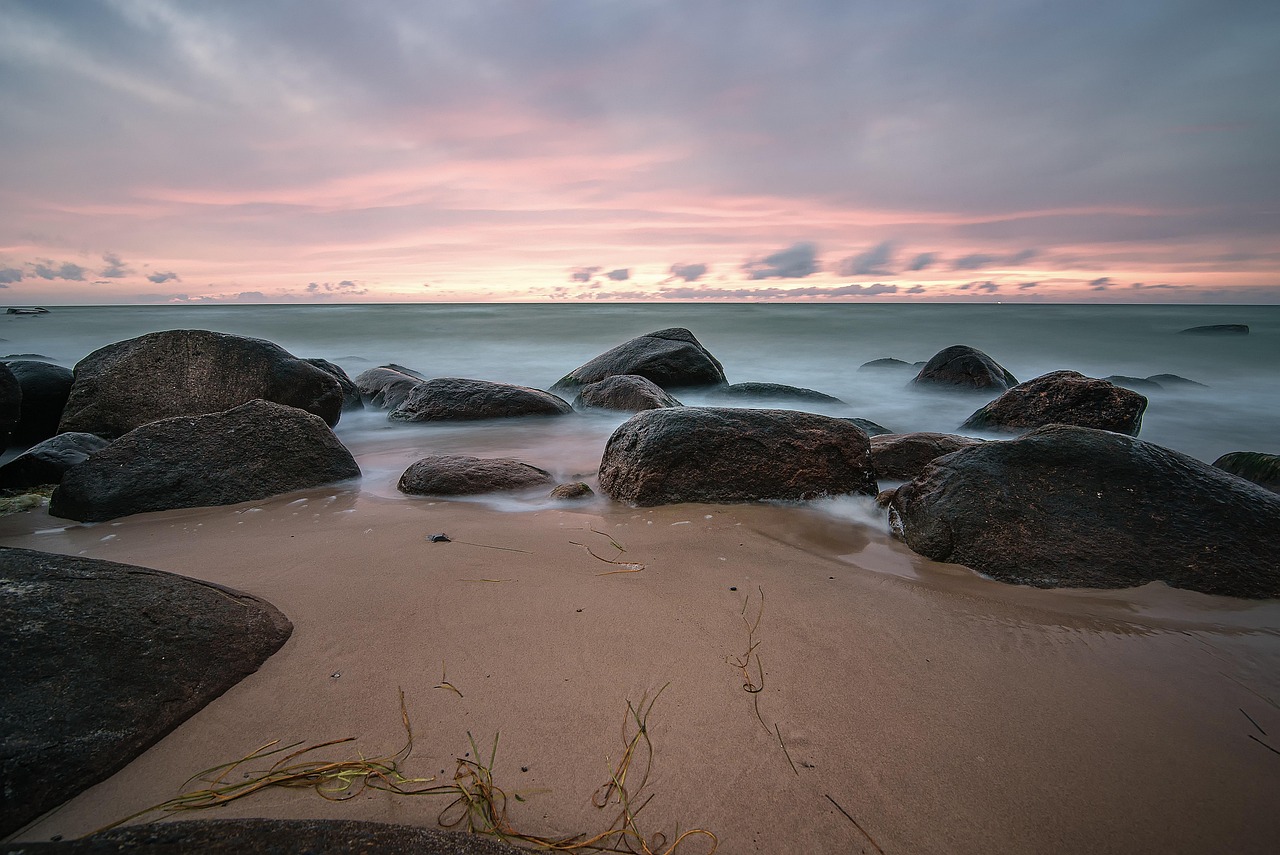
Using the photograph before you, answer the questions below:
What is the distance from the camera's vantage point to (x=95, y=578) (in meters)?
1.80

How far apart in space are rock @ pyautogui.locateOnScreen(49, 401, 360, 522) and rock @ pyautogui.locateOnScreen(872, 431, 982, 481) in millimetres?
3740

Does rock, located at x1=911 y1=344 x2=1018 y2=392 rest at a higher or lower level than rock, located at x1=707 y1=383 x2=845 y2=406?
higher

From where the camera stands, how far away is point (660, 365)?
28.7 feet

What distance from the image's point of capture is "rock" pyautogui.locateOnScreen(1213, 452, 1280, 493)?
412 centimetres

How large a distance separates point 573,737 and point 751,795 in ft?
1.55

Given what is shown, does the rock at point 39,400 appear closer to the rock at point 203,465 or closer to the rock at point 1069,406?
the rock at point 203,465

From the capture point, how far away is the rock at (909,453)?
4.36 meters

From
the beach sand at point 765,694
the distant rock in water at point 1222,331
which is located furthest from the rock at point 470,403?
the distant rock in water at point 1222,331

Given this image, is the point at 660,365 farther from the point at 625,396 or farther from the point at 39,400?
the point at 39,400

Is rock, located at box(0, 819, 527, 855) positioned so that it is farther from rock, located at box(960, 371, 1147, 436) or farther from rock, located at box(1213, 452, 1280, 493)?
rock, located at box(960, 371, 1147, 436)

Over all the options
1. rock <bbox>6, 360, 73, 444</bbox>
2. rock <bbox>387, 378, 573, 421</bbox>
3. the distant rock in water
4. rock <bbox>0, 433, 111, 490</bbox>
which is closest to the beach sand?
rock <bbox>0, 433, 111, 490</bbox>

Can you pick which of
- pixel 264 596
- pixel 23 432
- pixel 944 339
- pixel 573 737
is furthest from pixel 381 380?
pixel 944 339

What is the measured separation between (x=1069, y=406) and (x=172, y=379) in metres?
7.96

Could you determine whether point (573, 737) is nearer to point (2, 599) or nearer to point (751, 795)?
point (751, 795)
